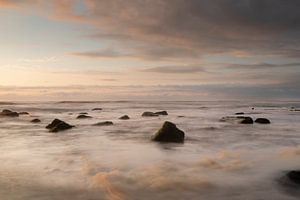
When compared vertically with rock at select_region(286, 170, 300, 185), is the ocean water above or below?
below

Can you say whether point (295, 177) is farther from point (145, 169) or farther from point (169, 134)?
point (169, 134)

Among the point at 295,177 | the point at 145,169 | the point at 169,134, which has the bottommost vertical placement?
the point at 145,169

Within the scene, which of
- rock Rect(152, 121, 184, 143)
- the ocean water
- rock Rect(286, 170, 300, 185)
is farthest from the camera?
rock Rect(152, 121, 184, 143)

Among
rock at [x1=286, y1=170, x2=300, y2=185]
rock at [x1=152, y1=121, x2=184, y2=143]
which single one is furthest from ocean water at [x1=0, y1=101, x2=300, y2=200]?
rock at [x1=152, y1=121, x2=184, y2=143]

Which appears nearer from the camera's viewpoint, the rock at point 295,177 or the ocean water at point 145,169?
the ocean water at point 145,169

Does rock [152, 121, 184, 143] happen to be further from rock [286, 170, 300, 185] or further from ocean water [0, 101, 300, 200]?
rock [286, 170, 300, 185]

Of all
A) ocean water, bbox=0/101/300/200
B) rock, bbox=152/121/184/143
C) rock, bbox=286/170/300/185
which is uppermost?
rock, bbox=152/121/184/143

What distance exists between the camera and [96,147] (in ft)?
52.6

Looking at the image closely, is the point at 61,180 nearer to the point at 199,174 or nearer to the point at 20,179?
the point at 20,179

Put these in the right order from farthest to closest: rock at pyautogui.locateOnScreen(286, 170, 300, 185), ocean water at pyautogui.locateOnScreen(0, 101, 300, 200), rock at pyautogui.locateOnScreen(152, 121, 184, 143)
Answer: rock at pyautogui.locateOnScreen(152, 121, 184, 143)
rock at pyautogui.locateOnScreen(286, 170, 300, 185)
ocean water at pyautogui.locateOnScreen(0, 101, 300, 200)

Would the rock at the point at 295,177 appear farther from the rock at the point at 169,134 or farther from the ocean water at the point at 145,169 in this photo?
the rock at the point at 169,134

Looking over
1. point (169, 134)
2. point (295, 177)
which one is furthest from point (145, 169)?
point (169, 134)

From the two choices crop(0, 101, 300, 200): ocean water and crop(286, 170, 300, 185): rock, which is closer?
crop(0, 101, 300, 200): ocean water

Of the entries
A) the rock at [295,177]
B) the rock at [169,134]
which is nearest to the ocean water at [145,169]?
the rock at [295,177]
